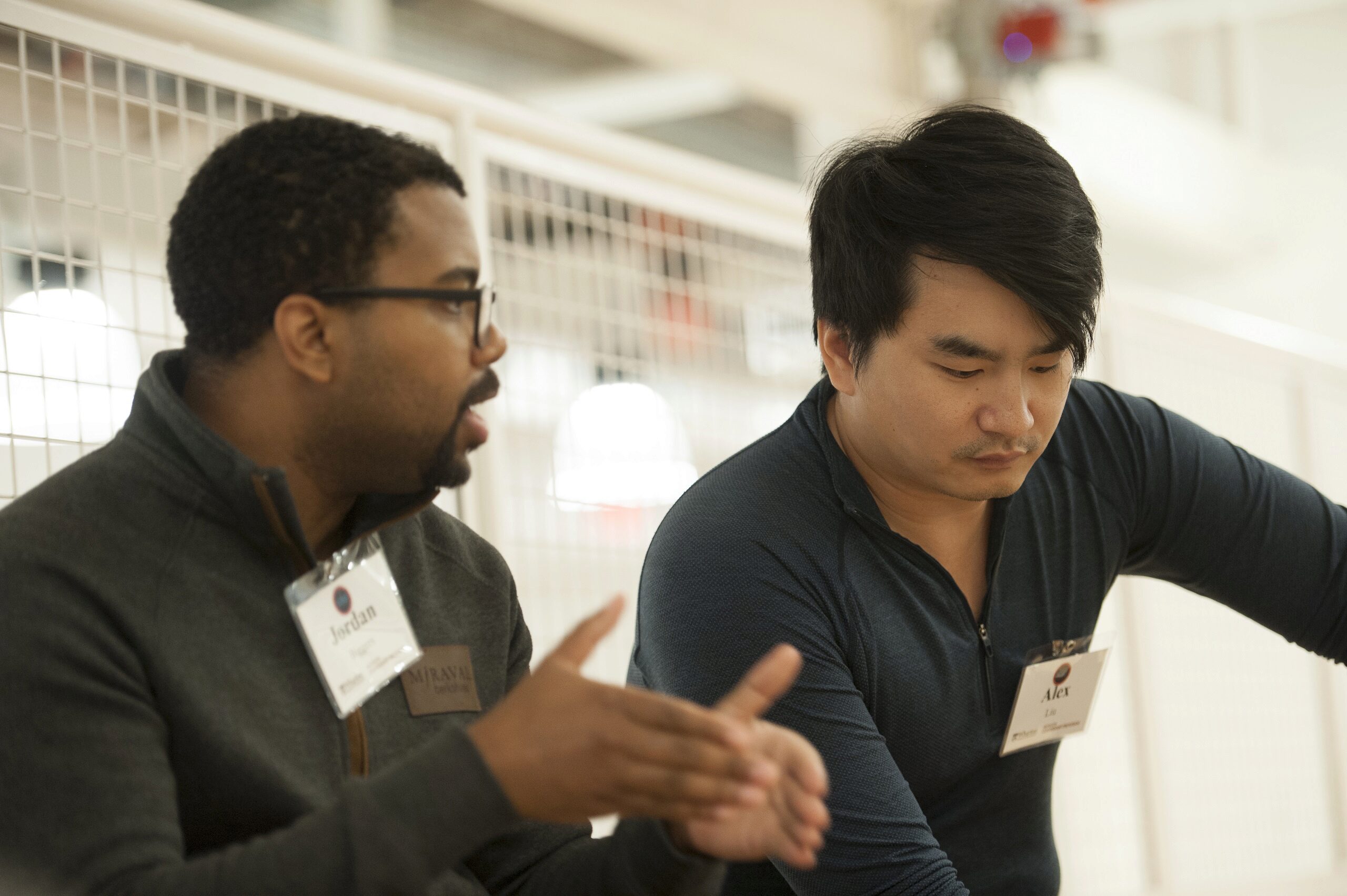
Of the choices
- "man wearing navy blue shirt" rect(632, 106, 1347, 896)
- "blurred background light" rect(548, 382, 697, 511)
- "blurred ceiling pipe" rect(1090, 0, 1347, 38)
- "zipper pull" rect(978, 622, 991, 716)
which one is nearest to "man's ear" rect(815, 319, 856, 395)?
"man wearing navy blue shirt" rect(632, 106, 1347, 896)

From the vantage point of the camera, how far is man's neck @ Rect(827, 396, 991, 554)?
5.07ft

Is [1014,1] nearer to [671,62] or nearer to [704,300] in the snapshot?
[671,62]

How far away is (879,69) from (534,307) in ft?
6.60

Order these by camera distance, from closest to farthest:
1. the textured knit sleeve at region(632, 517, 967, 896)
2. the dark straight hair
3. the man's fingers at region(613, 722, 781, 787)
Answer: the man's fingers at region(613, 722, 781, 787) < the textured knit sleeve at region(632, 517, 967, 896) < the dark straight hair

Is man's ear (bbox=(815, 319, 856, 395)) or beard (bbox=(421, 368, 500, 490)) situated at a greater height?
man's ear (bbox=(815, 319, 856, 395))

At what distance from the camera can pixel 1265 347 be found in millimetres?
3338

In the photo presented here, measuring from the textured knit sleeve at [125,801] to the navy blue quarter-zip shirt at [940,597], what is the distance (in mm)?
527

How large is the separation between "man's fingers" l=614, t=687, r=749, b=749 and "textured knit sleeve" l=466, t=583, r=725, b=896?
21cm

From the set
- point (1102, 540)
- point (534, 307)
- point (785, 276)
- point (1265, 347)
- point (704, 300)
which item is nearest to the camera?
point (1102, 540)

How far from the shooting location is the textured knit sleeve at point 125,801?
34.1 inches

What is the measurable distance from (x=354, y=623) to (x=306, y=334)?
0.83 ft

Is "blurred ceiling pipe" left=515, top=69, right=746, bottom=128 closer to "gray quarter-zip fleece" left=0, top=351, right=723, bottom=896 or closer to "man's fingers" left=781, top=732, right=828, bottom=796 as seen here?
"gray quarter-zip fleece" left=0, top=351, right=723, bottom=896

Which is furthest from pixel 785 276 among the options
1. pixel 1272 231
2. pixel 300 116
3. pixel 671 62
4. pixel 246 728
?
pixel 1272 231

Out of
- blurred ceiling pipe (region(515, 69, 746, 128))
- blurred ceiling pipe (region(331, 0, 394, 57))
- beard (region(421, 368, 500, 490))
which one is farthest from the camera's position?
blurred ceiling pipe (region(515, 69, 746, 128))
